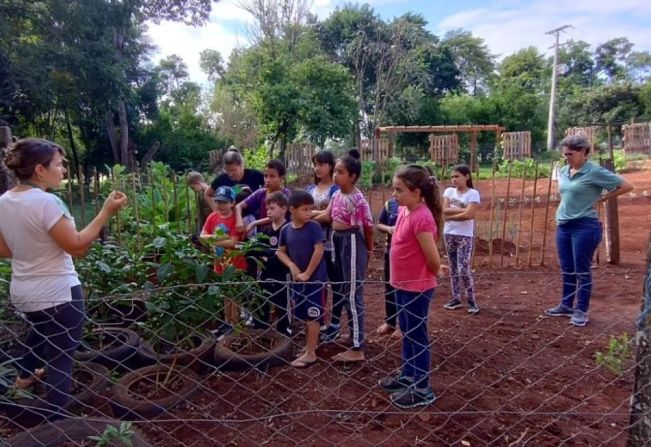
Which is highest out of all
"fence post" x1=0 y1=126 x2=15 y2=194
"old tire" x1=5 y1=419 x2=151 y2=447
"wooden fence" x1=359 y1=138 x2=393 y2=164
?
"fence post" x1=0 y1=126 x2=15 y2=194

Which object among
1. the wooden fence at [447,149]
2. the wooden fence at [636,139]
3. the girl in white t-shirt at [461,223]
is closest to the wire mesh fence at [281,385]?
the girl in white t-shirt at [461,223]

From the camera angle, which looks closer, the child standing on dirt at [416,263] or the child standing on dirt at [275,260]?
the child standing on dirt at [416,263]

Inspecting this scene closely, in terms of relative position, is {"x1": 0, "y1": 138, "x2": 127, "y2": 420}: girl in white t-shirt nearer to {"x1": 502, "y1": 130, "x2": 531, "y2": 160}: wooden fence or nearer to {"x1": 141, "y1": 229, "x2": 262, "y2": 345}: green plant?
{"x1": 141, "y1": 229, "x2": 262, "y2": 345}: green plant

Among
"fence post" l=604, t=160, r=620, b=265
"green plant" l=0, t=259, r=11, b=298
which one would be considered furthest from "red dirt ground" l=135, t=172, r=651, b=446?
"fence post" l=604, t=160, r=620, b=265

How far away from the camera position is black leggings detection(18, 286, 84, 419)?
2.25m

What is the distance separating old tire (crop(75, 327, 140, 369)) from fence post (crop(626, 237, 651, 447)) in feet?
8.02

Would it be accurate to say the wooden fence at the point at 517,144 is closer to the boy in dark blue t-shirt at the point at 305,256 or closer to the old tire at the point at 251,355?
the boy in dark blue t-shirt at the point at 305,256

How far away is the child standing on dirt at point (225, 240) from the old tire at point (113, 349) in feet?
1.66

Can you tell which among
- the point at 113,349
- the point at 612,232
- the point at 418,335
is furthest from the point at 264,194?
the point at 612,232

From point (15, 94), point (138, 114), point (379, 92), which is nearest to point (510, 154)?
point (379, 92)

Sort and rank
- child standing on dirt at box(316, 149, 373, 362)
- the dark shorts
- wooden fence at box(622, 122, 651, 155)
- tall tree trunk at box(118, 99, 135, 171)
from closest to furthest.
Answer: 1. the dark shorts
2. child standing on dirt at box(316, 149, 373, 362)
3. tall tree trunk at box(118, 99, 135, 171)
4. wooden fence at box(622, 122, 651, 155)

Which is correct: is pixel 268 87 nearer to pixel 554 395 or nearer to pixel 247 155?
pixel 247 155

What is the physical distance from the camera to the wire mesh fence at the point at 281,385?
2410 millimetres

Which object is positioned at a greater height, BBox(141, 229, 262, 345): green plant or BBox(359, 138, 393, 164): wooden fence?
BBox(359, 138, 393, 164): wooden fence
